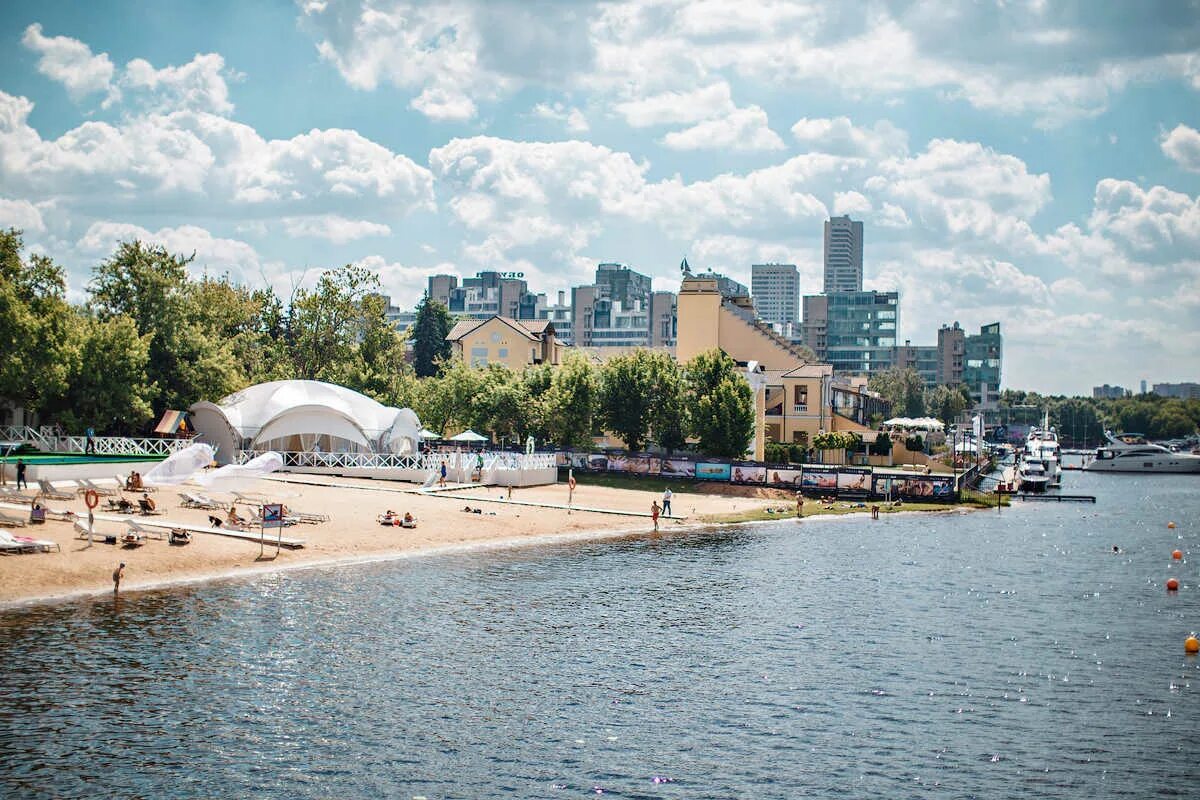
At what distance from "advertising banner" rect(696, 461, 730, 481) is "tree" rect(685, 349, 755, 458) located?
116 inches

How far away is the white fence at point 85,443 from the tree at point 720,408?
42.2 metres

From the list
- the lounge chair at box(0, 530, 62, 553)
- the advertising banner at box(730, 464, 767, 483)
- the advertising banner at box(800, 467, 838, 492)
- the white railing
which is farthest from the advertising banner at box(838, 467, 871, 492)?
the lounge chair at box(0, 530, 62, 553)

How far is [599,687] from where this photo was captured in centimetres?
3125

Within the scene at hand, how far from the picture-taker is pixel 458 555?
176ft

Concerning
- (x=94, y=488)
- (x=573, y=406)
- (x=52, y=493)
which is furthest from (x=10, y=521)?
(x=573, y=406)

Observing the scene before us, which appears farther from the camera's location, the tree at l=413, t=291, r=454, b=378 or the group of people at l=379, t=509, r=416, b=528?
the tree at l=413, t=291, r=454, b=378

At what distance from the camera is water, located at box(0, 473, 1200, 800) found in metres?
24.2

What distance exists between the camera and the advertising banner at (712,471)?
294 feet

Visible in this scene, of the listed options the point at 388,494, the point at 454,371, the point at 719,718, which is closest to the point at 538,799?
the point at 719,718

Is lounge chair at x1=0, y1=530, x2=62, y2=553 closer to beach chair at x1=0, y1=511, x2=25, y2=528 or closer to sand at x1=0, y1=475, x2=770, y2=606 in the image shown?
sand at x1=0, y1=475, x2=770, y2=606

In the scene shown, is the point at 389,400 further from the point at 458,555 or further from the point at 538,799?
the point at 538,799

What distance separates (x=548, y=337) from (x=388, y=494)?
70.7 meters

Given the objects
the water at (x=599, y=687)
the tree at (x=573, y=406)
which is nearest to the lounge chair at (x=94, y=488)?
the water at (x=599, y=687)

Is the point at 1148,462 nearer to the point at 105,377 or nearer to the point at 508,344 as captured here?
the point at 508,344
